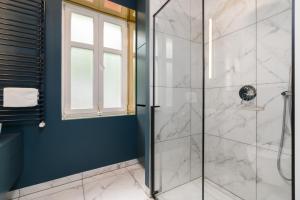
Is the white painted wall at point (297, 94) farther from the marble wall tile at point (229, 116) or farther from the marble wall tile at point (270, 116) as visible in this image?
the marble wall tile at point (229, 116)

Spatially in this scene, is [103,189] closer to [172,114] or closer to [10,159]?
[10,159]

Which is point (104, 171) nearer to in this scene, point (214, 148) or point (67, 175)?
point (67, 175)

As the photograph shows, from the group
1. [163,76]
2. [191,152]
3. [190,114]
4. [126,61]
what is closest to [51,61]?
[126,61]

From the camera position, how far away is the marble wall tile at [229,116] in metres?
1.59


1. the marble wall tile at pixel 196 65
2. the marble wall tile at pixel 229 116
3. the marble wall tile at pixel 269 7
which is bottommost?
the marble wall tile at pixel 229 116

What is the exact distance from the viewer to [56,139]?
1.83 m

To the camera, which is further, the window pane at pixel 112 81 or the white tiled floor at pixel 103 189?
the window pane at pixel 112 81

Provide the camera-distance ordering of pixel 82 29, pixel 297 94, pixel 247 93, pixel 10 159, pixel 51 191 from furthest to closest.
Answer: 1. pixel 82 29
2. pixel 51 191
3. pixel 247 93
4. pixel 10 159
5. pixel 297 94

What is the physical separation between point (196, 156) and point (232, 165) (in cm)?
42

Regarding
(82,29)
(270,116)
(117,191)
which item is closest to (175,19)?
(82,29)

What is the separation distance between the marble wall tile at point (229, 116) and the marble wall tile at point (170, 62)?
1.32 feet

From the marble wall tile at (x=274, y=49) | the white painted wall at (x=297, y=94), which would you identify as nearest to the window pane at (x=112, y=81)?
the marble wall tile at (x=274, y=49)

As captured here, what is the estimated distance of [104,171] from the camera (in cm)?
218

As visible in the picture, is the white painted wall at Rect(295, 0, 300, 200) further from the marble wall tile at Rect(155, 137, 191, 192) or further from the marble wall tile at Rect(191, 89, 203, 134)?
the marble wall tile at Rect(155, 137, 191, 192)
